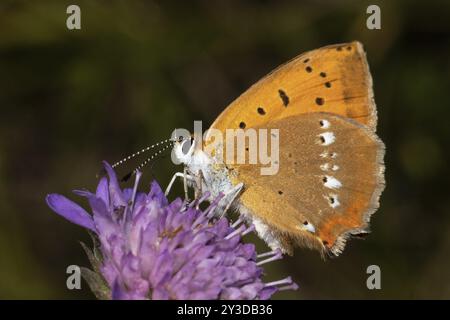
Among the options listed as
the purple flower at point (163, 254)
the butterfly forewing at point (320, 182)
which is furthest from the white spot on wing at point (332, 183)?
the purple flower at point (163, 254)

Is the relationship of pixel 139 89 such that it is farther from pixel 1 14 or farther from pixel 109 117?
pixel 1 14

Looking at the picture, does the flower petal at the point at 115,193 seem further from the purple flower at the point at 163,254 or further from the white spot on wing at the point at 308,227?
the white spot on wing at the point at 308,227

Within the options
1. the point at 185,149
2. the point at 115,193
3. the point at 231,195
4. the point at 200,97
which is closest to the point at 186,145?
the point at 185,149

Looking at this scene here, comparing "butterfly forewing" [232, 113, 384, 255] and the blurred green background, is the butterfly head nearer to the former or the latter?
"butterfly forewing" [232, 113, 384, 255]

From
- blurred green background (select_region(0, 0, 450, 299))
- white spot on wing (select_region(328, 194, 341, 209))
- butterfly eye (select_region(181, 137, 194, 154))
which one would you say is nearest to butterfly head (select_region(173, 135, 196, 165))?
butterfly eye (select_region(181, 137, 194, 154))

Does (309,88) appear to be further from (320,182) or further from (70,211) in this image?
(70,211)
